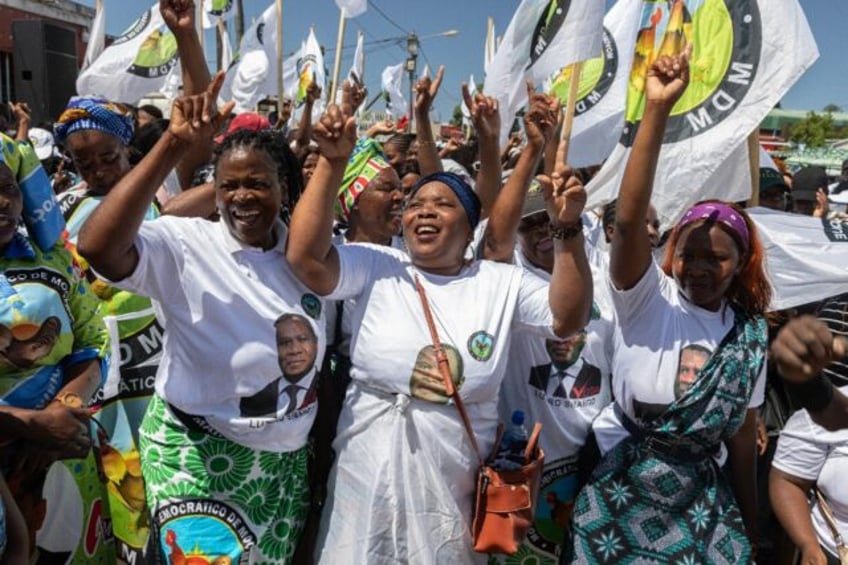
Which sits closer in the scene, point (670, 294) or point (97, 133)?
point (670, 294)

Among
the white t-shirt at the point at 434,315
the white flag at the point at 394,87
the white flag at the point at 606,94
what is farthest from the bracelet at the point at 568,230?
the white flag at the point at 394,87

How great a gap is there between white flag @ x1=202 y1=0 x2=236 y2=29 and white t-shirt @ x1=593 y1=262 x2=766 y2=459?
6.43 meters

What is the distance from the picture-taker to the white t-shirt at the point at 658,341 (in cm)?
207

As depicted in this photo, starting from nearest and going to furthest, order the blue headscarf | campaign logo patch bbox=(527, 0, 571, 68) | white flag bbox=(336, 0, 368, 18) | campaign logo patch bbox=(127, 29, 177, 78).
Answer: the blue headscarf, campaign logo patch bbox=(527, 0, 571, 68), campaign logo patch bbox=(127, 29, 177, 78), white flag bbox=(336, 0, 368, 18)

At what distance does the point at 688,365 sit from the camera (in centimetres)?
208

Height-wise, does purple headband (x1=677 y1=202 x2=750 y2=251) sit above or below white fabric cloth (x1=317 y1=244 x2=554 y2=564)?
above

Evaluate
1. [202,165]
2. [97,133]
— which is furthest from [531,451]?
[97,133]

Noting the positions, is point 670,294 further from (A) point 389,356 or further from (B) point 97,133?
(B) point 97,133

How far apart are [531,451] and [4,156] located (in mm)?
1713

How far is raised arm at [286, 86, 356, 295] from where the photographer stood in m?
1.91

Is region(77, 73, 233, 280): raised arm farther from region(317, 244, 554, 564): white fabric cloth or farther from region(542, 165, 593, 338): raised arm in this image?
region(542, 165, 593, 338): raised arm

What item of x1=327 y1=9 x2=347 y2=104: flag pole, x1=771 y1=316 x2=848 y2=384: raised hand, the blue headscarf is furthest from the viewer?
x1=327 y1=9 x2=347 y2=104: flag pole

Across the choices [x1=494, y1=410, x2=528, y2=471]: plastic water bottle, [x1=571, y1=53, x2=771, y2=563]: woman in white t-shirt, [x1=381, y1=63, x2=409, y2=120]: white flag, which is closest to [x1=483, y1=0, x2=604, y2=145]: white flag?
[x1=571, y1=53, x2=771, y2=563]: woman in white t-shirt

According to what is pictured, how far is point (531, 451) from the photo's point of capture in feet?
7.00
